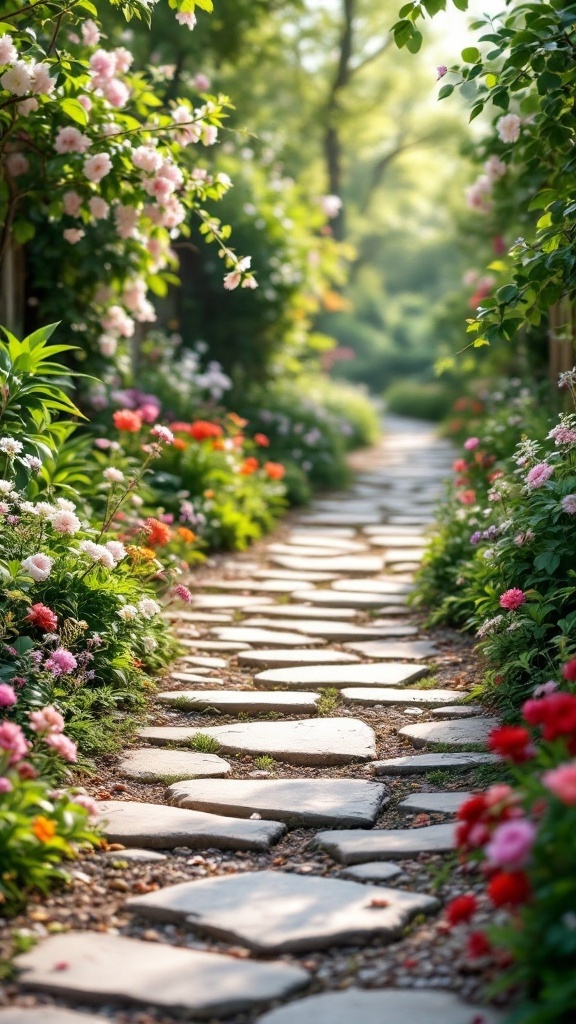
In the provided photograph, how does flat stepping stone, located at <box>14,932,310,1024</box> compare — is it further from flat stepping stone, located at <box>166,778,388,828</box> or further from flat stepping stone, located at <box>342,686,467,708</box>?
flat stepping stone, located at <box>342,686,467,708</box>

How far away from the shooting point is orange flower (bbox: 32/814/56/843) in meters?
2.37

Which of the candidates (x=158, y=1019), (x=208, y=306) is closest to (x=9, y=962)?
(x=158, y=1019)

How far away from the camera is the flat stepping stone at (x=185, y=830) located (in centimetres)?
284

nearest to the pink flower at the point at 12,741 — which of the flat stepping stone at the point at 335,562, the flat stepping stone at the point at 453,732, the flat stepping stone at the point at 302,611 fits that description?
the flat stepping stone at the point at 453,732

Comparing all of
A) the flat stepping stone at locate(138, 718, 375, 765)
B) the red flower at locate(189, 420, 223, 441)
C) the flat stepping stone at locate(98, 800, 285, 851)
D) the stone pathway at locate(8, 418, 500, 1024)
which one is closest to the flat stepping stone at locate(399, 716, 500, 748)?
the stone pathway at locate(8, 418, 500, 1024)

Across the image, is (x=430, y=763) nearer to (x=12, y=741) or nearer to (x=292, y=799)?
(x=292, y=799)

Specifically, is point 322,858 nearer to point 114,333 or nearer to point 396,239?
point 114,333

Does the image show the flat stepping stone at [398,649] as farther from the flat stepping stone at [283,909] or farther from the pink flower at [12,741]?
the pink flower at [12,741]

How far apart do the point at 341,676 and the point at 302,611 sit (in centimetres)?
103

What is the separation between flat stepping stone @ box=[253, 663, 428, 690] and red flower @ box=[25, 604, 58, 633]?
106 cm

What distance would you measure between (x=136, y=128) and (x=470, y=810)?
3.55 metres

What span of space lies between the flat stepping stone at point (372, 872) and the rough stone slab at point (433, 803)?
0.34m

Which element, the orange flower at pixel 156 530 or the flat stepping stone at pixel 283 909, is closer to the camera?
the flat stepping stone at pixel 283 909

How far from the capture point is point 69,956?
7.20 feet
